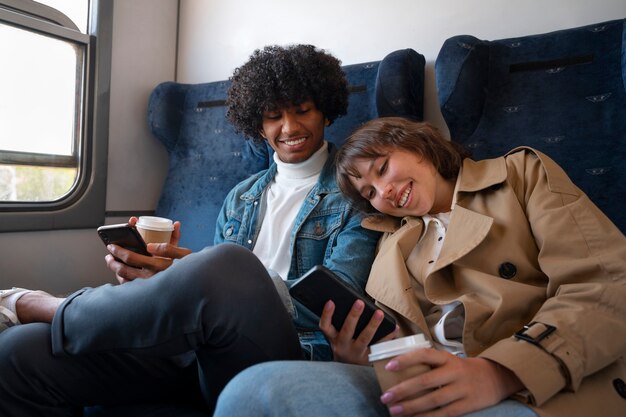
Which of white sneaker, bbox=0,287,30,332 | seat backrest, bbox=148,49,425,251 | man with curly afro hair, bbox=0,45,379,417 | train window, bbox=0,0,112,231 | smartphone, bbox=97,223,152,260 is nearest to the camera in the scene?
man with curly afro hair, bbox=0,45,379,417

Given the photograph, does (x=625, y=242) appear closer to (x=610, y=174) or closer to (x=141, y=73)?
(x=610, y=174)

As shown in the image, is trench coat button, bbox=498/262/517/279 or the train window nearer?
trench coat button, bbox=498/262/517/279

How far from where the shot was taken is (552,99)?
138 cm

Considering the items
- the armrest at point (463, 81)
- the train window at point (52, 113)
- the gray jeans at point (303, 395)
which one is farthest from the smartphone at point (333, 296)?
the train window at point (52, 113)

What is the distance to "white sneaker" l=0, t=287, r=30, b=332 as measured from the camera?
3.57ft

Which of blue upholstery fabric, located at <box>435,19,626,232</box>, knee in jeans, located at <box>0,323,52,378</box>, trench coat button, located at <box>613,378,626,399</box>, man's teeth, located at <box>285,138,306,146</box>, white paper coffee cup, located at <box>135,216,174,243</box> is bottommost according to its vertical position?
knee in jeans, located at <box>0,323,52,378</box>

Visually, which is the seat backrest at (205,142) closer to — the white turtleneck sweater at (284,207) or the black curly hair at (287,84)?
the black curly hair at (287,84)

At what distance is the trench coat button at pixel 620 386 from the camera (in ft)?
2.71

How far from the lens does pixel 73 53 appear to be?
2006 mm

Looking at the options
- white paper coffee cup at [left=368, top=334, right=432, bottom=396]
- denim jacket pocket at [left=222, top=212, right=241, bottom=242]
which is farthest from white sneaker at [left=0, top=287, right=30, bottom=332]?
white paper coffee cup at [left=368, top=334, right=432, bottom=396]

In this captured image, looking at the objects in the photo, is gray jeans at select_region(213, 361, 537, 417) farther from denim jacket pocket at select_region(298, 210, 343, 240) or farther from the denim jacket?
denim jacket pocket at select_region(298, 210, 343, 240)

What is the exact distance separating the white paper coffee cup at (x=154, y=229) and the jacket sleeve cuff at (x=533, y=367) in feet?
2.66

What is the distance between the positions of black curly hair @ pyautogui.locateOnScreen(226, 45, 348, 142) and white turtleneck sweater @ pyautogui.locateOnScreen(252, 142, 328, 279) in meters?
0.15

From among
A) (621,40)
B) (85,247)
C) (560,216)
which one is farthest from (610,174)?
(85,247)
